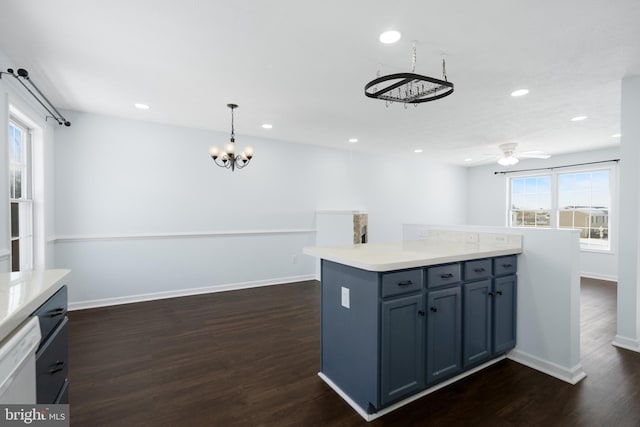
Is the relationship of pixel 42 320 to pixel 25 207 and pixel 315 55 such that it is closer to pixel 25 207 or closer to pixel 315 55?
pixel 315 55

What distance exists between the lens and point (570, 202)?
6.69m

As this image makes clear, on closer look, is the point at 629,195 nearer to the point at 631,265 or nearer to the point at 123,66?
the point at 631,265

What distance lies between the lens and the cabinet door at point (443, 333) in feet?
7.04

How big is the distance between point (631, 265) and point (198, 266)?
205 inches

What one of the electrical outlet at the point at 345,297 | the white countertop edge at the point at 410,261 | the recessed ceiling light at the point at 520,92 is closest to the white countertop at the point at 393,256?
the white countertop edge at the point at 410,261

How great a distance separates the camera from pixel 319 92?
10.9 ft

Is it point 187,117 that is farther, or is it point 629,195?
point 187,117

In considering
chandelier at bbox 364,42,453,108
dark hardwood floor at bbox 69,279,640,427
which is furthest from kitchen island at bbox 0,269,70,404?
chandelier at bbox 364,42,453,108

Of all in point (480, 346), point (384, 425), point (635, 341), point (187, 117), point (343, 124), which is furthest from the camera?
point (343, 124)

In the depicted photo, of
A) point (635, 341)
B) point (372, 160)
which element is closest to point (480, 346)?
point (635, 341)

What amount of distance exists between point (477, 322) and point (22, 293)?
278 cm

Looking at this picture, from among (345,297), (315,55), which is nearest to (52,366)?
(345,297)

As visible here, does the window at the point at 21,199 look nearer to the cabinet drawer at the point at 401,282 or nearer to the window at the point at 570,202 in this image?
the cabinet drawer at the point at 401,282

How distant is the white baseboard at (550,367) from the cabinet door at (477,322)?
15.6 inches
